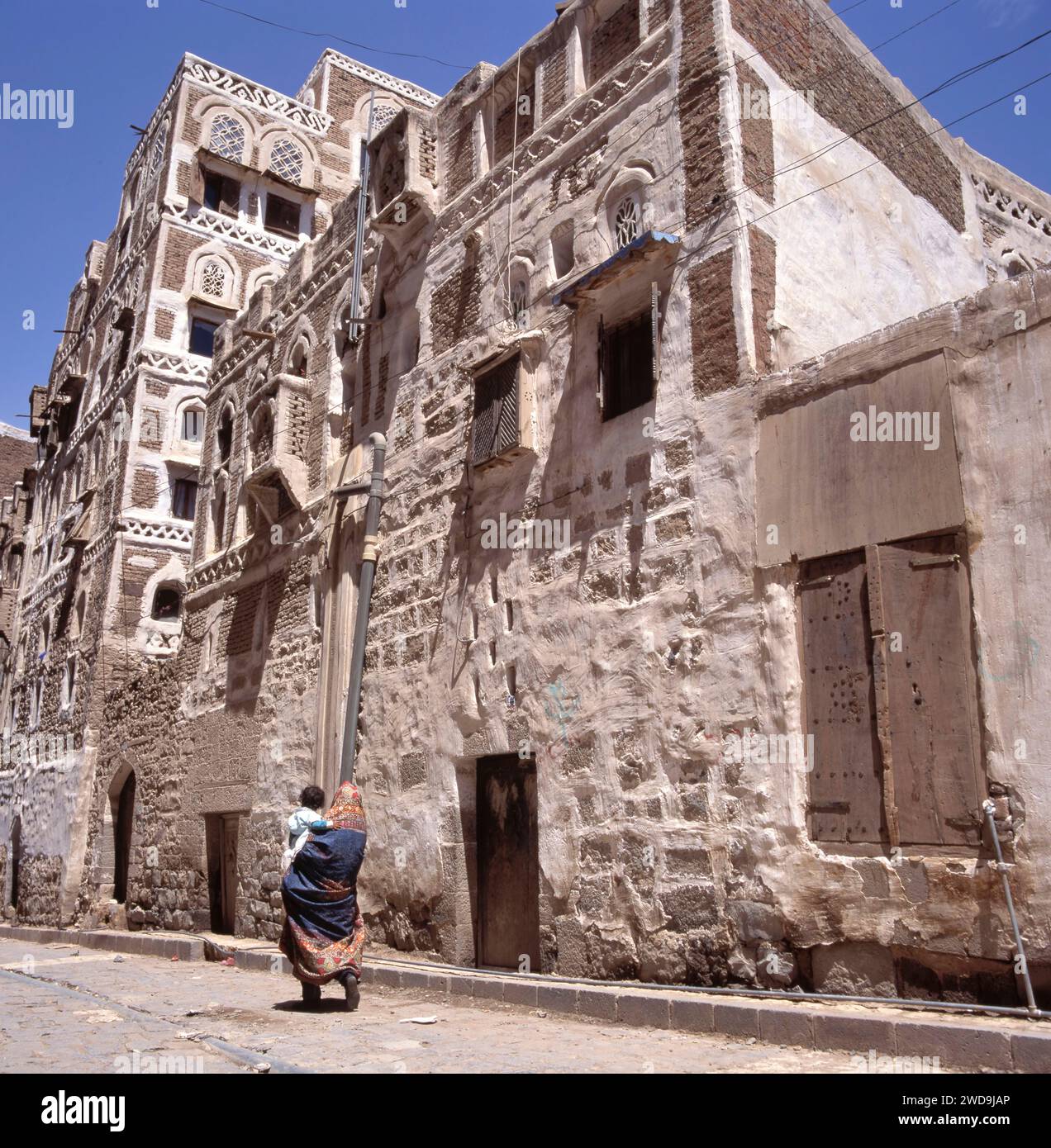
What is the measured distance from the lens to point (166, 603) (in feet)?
64.1

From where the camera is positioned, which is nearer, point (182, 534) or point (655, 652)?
point (655, 652)

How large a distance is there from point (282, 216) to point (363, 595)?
15061 mm

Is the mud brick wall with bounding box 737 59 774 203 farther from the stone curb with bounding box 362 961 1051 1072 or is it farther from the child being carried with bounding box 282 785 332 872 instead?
the stone curb with bounding box 362 961 1051 1072

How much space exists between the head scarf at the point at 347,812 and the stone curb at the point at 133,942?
202 inches

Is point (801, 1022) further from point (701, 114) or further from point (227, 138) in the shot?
point (227, 138)

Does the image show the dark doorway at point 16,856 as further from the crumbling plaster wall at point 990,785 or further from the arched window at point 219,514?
the crumbling plaster wall at point 990,785

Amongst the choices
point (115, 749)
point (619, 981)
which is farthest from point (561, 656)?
point (115, 749)

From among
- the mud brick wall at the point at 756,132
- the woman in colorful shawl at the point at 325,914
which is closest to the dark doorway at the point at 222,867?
the woman in colorful shawl at the point at 325,914

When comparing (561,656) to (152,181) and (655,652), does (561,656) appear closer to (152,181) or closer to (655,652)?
(655,652)

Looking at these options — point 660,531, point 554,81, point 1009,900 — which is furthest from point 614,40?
point 1009,900

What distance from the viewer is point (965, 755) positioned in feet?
18.2

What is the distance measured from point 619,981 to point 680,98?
21.5 feet

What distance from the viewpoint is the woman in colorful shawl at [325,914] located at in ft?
20.6

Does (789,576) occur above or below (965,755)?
above
